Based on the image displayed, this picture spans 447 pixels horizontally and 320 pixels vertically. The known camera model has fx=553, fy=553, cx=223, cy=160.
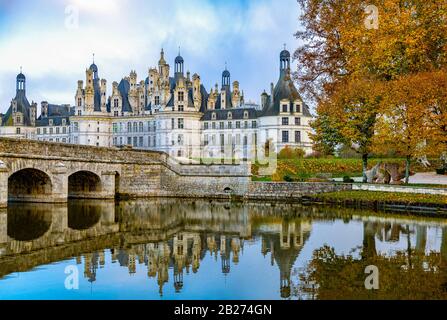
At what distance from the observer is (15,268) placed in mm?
12516

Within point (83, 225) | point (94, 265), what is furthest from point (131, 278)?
point (83, 225)

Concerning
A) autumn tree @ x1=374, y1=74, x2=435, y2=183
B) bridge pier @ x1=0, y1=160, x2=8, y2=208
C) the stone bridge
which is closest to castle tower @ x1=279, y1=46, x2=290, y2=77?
the stone bridge

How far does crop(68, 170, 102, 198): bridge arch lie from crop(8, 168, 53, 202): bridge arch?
10.6 ft

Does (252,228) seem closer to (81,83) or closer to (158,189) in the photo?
(158,189)

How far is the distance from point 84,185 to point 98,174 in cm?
195

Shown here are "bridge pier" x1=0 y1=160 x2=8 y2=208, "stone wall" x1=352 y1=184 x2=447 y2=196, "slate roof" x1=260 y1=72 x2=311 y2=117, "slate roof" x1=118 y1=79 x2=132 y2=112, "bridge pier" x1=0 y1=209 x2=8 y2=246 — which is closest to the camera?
"bridge pier" x1=0 y1=209 x2=8 y2=246

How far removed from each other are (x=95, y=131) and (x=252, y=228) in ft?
172

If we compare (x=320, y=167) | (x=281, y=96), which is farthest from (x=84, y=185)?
(x=281, y=96)

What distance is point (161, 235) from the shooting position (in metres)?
18.2

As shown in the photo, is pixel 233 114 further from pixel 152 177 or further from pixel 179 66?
pixel 152 177

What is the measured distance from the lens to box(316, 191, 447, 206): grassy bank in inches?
985

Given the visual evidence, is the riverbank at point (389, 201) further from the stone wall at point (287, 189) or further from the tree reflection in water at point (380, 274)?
the tree reflection in water at point (380, 274)

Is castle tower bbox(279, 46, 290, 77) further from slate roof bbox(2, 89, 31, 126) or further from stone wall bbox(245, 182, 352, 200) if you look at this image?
slate roof bbox(2, 89, 31, 126)

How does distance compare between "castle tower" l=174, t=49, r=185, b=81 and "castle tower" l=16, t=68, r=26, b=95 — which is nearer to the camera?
"castle tower" l=174, t=49, r=185, b=81
